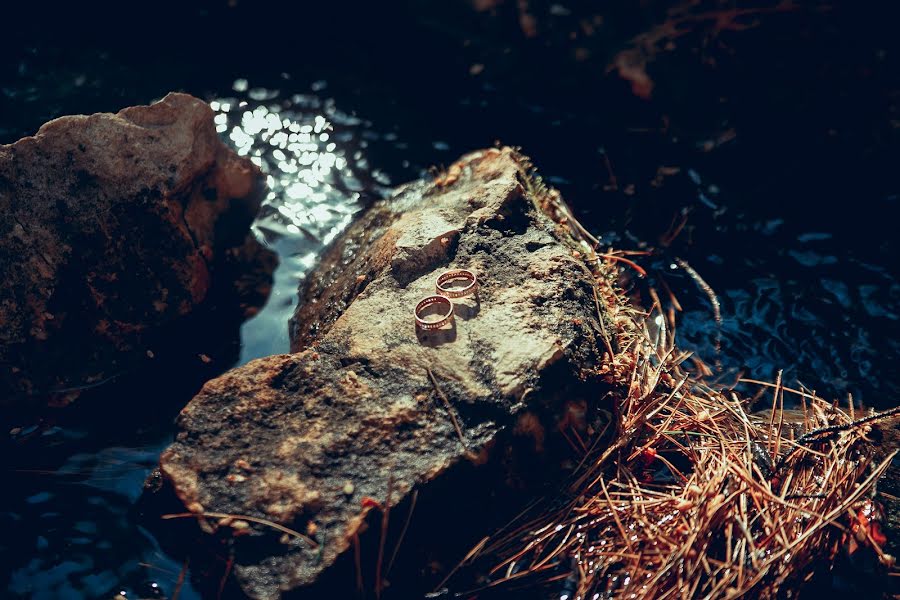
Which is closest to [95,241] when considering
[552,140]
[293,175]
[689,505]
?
[293,175]

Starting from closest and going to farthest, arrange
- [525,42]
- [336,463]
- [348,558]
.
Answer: [348,558] → [336,463] → [525,42]

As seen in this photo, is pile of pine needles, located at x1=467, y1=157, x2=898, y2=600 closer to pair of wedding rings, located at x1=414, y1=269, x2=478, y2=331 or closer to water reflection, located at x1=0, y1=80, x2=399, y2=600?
pair of wedding rings, located at x1=414, y1=269, x2=478, y2=331

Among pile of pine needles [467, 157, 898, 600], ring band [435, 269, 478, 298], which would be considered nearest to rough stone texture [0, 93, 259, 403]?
ring band [435, 269, 478, 298]

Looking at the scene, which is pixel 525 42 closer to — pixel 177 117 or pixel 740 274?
pixel 740 274

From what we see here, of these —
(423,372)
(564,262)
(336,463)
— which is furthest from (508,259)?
(336,463)

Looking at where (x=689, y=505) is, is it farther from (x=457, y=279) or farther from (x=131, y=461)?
(x=131, y=461)

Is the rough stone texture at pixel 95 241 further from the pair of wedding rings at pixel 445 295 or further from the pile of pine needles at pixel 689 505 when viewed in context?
the pile of pine needles at pixel 689 505
